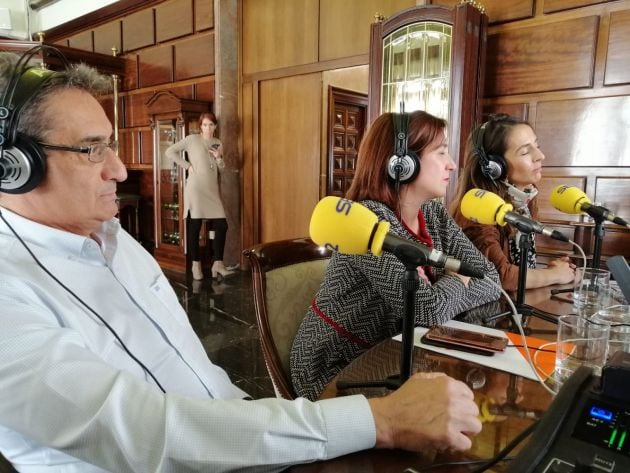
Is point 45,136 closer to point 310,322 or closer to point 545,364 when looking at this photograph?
point 310,322

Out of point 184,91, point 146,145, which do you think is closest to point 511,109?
point 184,91

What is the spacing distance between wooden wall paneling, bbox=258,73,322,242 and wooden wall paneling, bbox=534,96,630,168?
2112mm

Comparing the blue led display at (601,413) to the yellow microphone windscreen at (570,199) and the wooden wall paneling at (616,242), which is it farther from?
the wooden wall paneling at (616,242)

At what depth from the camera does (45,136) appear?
90 cm

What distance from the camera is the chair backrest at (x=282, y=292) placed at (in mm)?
1301

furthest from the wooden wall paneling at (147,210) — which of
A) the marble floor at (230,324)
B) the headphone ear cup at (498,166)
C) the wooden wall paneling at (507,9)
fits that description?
the headphone ear cup at (498,166)

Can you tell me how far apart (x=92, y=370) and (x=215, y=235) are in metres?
4.29

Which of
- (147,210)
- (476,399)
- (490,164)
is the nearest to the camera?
(476,399)

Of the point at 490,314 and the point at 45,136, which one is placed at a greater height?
the point at 45,136

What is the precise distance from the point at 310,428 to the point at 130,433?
220 mm

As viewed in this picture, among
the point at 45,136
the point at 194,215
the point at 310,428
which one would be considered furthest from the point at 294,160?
the point at 310,428

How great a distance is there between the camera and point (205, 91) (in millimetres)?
5094

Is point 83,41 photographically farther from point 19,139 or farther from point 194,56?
point 19,139

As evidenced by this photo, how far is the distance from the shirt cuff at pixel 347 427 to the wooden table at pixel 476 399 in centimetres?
2
